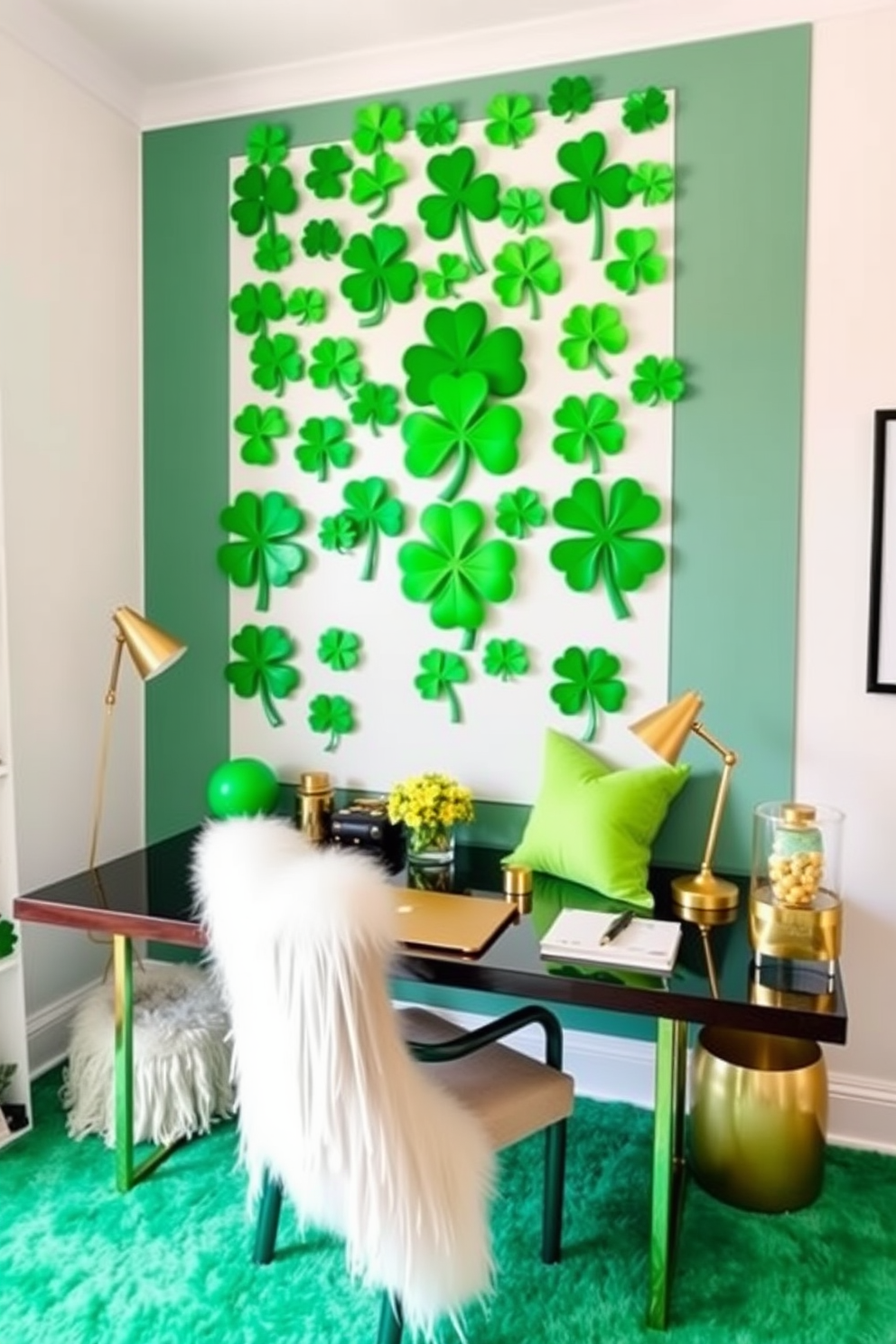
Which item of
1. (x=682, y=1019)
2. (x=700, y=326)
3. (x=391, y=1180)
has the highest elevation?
(x=700, y=326)

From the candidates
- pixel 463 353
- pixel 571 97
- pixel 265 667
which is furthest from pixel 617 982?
pixel 571 97

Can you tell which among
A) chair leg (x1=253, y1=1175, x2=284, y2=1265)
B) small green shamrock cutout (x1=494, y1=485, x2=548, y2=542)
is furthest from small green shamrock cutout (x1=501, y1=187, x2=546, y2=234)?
chair leg (x1=253, y1=1175, x2=284, y2=1265)

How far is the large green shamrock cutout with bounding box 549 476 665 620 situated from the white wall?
1.25 meters

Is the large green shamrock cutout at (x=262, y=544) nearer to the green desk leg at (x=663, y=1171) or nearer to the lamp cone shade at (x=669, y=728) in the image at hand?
the lamp cone shade at (x=669, y=728)

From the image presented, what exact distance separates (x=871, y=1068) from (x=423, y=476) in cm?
178

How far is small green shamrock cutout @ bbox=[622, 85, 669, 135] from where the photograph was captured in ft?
7.58

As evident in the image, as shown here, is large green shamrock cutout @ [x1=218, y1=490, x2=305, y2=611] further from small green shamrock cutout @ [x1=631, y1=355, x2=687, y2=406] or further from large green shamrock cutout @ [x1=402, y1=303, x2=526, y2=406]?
small green shamrock cutout @ [x1=631, y1=355, x2=687, y2=406]

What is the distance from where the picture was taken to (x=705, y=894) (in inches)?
81.7

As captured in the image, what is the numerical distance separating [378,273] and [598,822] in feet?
4.89

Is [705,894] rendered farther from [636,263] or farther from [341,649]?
[636,263]

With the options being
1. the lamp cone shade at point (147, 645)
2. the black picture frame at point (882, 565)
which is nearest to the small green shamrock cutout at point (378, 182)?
the lamp cone shade at point (147, 645)

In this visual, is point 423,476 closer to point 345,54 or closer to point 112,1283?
point 345,54

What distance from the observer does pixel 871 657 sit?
2250 mm

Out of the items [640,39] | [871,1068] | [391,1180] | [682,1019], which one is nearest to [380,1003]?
[391,1180]
